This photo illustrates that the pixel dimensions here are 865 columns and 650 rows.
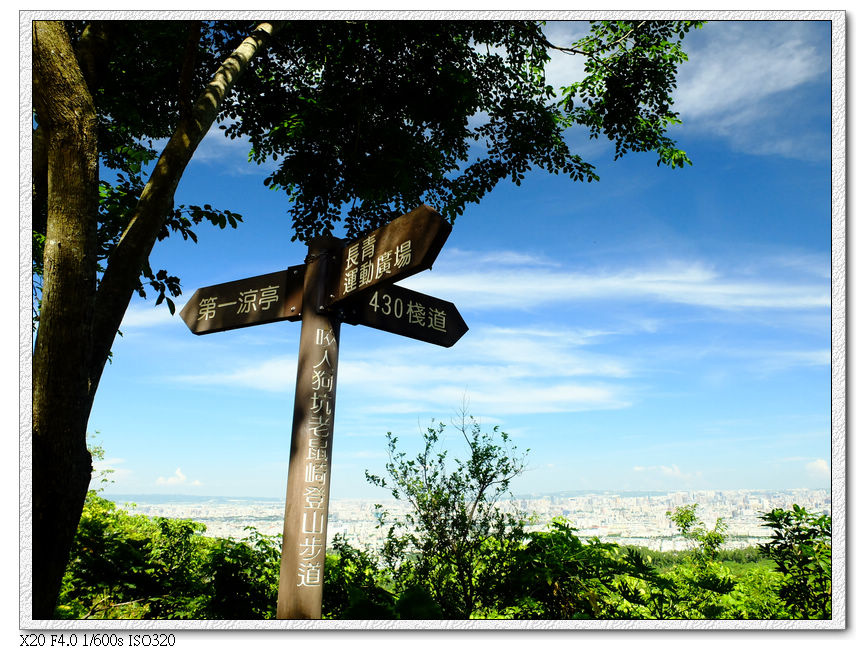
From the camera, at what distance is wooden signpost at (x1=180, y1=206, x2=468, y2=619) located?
2.06 meters

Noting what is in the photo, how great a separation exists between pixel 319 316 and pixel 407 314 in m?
0.43

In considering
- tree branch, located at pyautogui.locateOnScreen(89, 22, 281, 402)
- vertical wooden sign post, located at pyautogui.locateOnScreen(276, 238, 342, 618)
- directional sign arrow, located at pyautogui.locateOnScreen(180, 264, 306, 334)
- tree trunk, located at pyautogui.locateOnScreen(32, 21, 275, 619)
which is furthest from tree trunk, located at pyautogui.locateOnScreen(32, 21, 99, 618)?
vertical wooden sign post, located at pyautogui.locateOnScreen(276, 238, 342, 618)

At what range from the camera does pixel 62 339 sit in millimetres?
2021

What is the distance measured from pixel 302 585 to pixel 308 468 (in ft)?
1.39

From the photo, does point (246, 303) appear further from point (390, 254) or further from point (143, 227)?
point (390, 254)

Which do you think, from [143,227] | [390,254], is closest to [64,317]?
[143,227]

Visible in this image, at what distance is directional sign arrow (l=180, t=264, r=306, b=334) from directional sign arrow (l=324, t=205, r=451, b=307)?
223mm

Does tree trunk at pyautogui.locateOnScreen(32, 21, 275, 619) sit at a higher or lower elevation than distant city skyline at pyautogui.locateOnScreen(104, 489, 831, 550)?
higher

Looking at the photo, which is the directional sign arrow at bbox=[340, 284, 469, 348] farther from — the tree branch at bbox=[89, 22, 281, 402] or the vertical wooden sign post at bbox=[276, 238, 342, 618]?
the tree branch at bbox=[89, 22, 281, 402]

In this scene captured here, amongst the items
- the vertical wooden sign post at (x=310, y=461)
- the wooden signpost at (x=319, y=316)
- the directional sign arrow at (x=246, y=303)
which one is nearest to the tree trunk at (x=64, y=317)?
the directional sign arrow at (x=246, y=303)

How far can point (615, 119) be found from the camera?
6.26m

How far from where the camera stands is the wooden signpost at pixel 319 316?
2.06m

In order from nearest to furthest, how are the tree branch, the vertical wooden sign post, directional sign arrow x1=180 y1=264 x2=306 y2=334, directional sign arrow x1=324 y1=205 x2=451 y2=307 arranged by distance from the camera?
directional sign arrow x1=324 y1=205 x2=451 y2=307 < the vertical wooden sign post < the tree branch < directional sign arrow x1=180 y1=264 x2=306 y2=334

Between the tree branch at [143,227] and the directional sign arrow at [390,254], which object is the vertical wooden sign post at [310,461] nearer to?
the directional sign arrow at [390,254]
